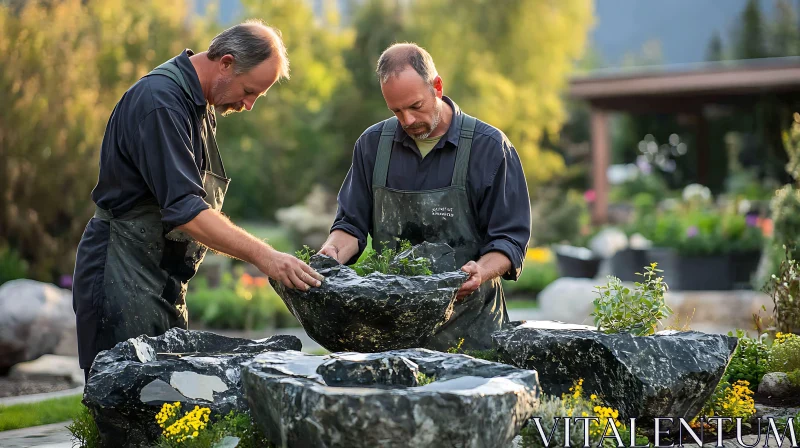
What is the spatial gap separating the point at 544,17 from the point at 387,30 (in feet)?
12.4

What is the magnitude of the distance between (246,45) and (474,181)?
1171 millimetres

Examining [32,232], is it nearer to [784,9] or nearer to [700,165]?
[700,165]

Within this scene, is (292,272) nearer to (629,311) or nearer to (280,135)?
(629,311)

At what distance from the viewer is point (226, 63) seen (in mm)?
4191

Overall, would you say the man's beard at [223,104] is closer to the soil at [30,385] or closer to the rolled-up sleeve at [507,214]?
the rolled-up sleeve at [507,214]

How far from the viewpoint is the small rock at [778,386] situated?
4938 millimetres

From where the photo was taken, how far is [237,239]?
12.7ft

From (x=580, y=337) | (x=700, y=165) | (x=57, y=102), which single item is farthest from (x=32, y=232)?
(x=700, y=165)

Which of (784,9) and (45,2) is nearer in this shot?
(45,2)

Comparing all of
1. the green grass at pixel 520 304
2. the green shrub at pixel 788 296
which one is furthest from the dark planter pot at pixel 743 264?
the green shrub at pixel 788 296

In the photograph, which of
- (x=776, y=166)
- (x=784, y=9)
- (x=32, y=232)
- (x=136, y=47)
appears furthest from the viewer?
(x=784, y=9)

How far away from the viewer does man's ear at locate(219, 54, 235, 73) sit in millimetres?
4156

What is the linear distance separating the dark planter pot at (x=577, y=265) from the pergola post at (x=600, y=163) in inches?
151

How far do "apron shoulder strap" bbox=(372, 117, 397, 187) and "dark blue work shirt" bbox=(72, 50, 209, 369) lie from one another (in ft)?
2.63
